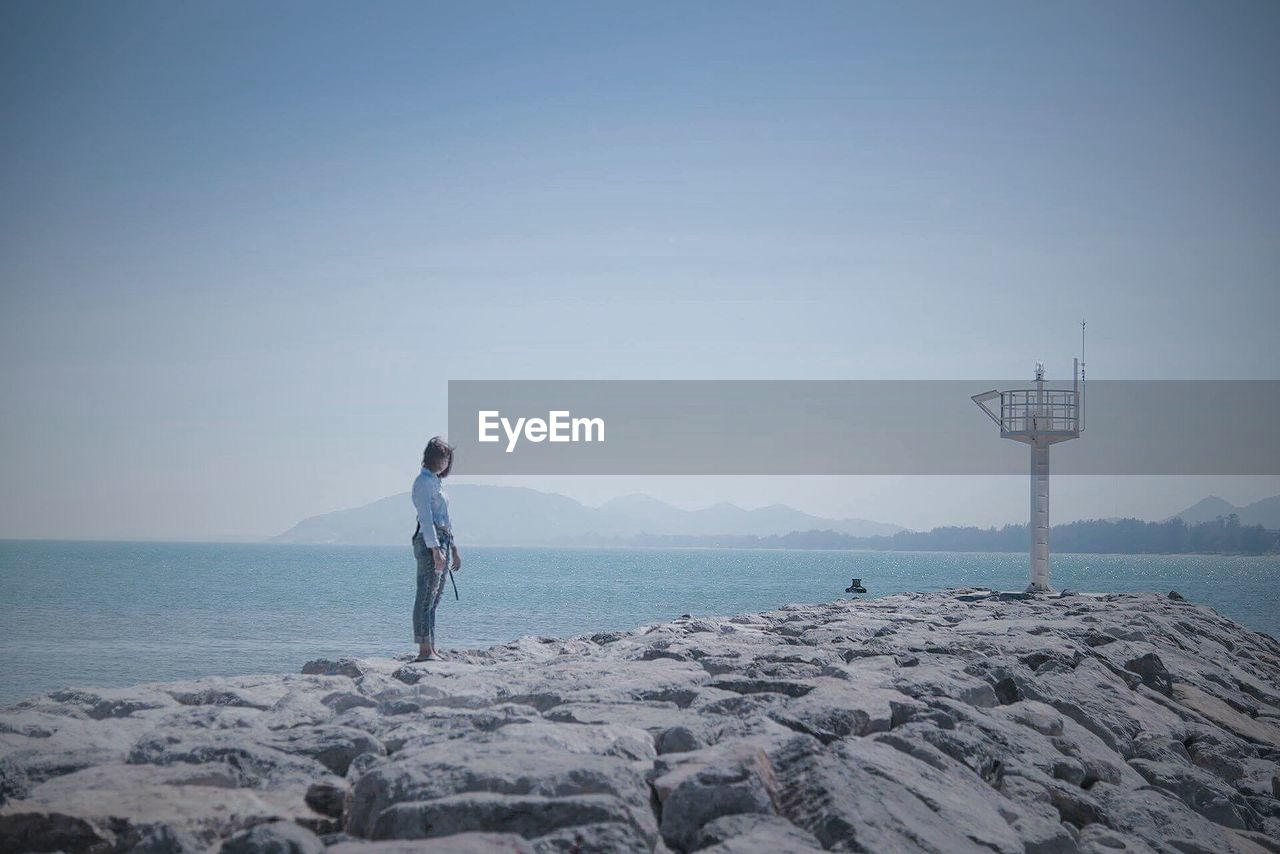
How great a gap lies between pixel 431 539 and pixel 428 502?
1.03 feet

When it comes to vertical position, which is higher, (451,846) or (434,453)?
(434,453)

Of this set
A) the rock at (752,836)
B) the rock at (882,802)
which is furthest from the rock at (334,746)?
the rock at (882,802)

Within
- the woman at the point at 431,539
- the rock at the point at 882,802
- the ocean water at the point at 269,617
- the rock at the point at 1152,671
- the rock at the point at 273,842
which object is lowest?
the ocean water at the point at 269,617

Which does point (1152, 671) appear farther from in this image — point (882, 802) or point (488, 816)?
point (488, 816)

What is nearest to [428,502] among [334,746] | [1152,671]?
[334,746]

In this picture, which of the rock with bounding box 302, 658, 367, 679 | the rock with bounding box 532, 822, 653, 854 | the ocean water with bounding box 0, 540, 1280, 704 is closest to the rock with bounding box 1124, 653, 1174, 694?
the rock with bounding box 302, 658, 367, 679

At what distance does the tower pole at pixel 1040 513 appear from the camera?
1923cm

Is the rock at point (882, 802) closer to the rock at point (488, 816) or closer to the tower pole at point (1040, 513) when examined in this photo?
the rock at point (488, 816)

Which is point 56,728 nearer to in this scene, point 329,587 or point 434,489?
point 434,489

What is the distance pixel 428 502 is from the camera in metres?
7.85

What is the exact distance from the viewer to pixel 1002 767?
521 cm

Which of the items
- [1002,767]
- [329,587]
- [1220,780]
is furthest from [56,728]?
[329,587]


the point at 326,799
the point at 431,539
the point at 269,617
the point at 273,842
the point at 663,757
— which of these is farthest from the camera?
→ the point at 269,617

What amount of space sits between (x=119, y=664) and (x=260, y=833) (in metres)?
21.7
